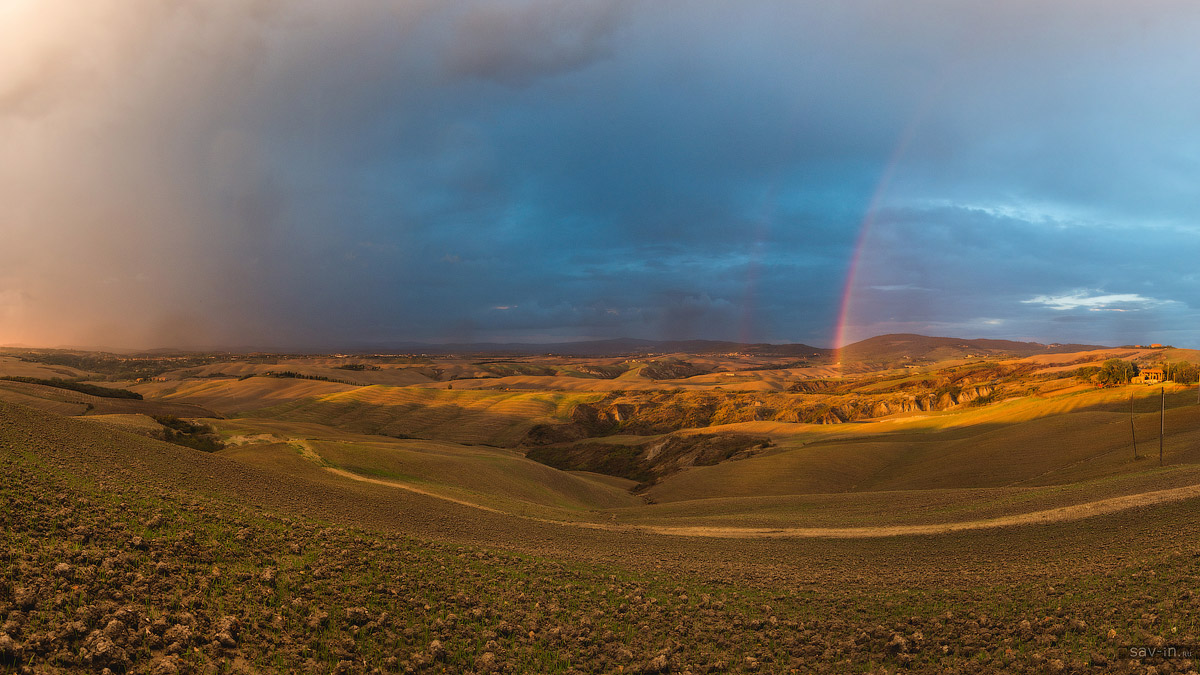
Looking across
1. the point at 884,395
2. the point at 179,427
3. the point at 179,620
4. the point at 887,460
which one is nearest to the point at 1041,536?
the point at 179,620

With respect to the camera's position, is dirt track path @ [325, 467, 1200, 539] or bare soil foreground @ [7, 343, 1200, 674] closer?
bare soil foreground @ [7, 343, 1200, 674]

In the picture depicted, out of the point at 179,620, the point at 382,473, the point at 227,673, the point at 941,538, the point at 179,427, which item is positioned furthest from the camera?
the point at 179,427

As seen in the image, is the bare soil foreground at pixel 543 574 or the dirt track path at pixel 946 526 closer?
the bare soil foreground at pixel 543 574

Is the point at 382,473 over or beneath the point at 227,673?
beneath

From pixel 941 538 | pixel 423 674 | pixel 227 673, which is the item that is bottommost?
pixel 941 538

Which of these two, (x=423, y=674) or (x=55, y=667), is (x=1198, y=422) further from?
(x=55, y=667)

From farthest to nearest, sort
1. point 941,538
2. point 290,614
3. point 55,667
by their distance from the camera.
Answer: point 941,538 → point 290,614 → point 55,667

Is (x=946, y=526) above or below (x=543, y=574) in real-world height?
below

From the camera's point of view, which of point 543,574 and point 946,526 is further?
point 946,526

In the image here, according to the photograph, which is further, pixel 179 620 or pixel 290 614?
pixel 290 614

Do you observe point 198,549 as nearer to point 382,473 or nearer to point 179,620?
point 179,620
